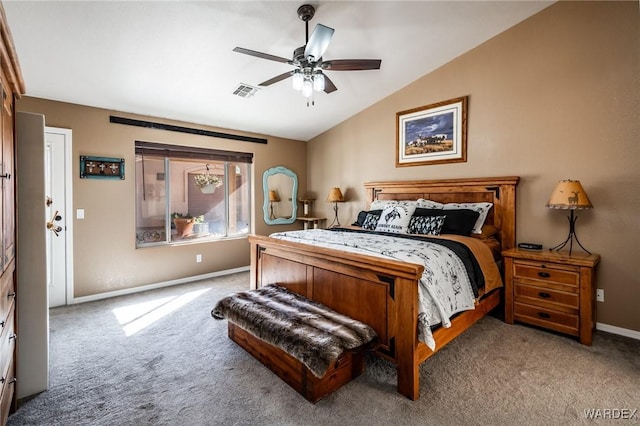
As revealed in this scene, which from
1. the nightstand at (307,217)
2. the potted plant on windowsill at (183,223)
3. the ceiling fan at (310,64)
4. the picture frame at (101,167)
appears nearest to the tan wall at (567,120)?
the ceiling fan at (310,64)

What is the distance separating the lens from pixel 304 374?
6.22 ft

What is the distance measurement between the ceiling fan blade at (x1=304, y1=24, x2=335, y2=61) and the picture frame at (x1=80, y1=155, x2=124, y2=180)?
9.41 feet

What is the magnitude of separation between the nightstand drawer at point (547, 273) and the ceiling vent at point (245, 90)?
11.2 feet

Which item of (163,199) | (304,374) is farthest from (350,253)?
(163,199)

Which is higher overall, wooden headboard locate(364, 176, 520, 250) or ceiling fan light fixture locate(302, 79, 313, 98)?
ceiling fan light fixture locate(302, 79, 313, 98)

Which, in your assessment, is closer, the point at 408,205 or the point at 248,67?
the point at 248,67

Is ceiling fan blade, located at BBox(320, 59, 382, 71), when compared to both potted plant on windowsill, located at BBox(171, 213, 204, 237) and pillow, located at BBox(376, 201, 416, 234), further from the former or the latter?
potted plant on windowsill, located at BBox(171, 213, 204, 237)

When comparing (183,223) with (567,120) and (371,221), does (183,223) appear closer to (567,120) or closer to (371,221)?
(371,221)

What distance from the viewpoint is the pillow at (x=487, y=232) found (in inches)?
131

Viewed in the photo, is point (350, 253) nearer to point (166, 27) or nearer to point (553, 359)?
point (553, 359)

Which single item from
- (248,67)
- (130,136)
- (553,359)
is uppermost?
(248,67)

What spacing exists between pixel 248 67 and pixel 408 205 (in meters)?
2.38

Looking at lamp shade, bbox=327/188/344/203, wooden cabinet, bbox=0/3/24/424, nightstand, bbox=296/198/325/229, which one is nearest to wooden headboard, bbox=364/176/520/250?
lamp shade, bbox=327/188/344/203

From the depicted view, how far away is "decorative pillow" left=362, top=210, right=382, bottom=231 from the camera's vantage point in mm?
3918
